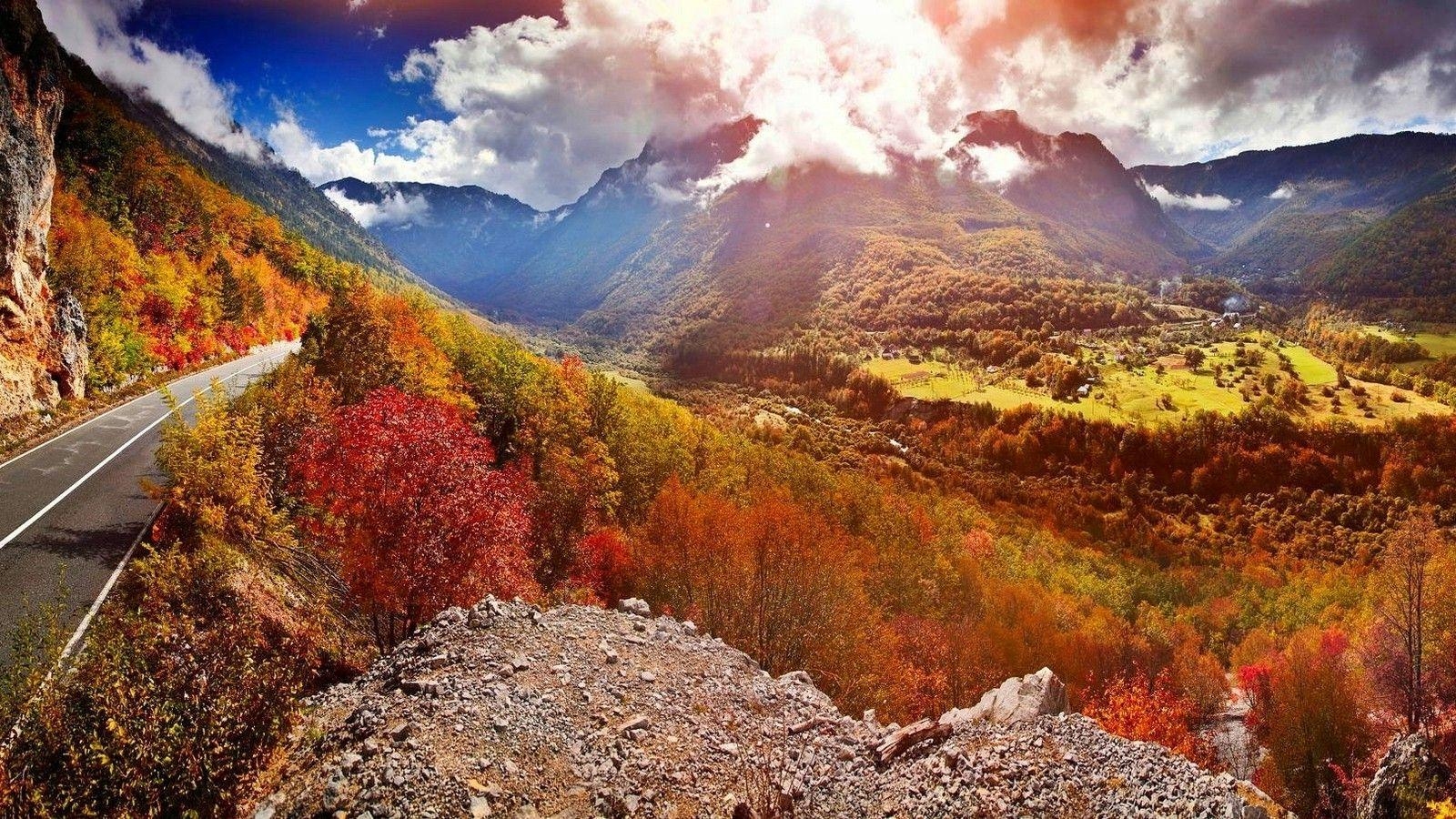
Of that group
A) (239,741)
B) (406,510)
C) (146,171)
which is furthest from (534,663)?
(146,171)

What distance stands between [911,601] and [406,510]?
40.9 m

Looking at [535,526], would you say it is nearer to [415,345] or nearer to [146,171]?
[415,345]

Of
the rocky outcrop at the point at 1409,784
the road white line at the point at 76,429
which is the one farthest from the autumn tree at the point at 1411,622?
the road white line at the point at 76,429

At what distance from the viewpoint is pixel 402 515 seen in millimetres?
21141

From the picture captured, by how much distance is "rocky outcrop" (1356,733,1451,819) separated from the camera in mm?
16375

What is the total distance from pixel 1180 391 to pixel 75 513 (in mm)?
184468

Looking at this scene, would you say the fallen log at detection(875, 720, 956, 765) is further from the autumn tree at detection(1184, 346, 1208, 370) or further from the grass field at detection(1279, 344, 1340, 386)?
the autumn tree at detection(1184, 346, 1208, 370)

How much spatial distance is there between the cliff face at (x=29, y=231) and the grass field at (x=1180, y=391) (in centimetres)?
15934

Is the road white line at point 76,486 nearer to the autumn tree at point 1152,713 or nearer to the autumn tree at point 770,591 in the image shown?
the autumn tree at point 770,591

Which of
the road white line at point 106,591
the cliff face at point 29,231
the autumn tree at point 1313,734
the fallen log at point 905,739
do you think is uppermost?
the cliff face at point 29,231

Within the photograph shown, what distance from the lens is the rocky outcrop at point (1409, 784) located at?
16.4 meters

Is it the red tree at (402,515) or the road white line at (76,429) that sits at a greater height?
the road white line at (76,429)

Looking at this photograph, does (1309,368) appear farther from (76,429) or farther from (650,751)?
(76,429)

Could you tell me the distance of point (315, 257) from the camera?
312 ft
